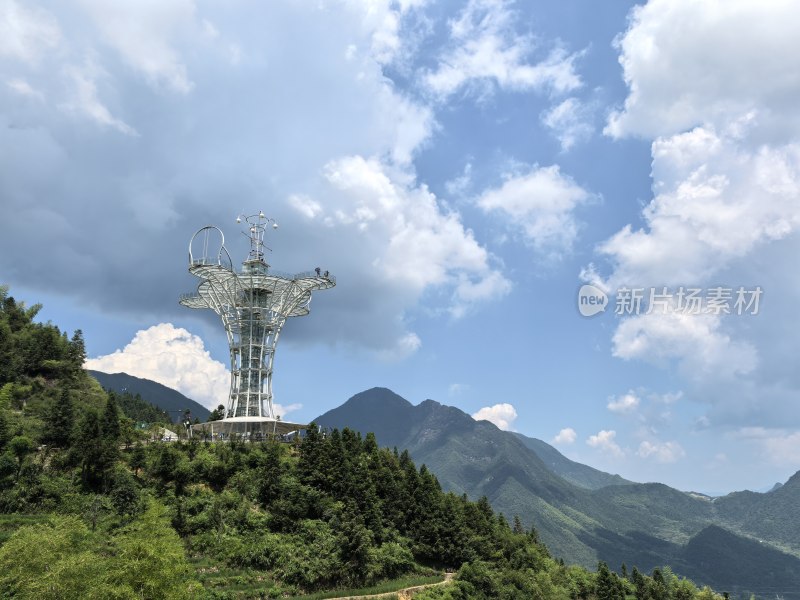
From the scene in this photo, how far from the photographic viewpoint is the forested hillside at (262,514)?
120ft

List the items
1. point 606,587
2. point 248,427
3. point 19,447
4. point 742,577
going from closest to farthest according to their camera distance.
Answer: point 19,447 → point 606,587 → point 248,427 → point 742,577

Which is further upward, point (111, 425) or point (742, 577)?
point (111, 425)

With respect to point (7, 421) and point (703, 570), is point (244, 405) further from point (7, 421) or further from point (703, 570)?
point (703, 570)

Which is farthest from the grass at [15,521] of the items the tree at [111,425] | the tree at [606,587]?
the tree at [606,587]

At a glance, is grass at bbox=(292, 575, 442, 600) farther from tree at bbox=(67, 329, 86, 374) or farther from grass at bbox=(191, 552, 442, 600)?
tree at bbox=(67, 329, 86, 374)

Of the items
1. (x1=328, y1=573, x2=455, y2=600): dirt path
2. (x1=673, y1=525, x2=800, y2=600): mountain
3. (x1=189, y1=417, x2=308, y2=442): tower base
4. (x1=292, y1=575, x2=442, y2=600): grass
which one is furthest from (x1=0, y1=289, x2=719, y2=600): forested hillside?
(x1=673, y1=525, x2=800, y2=600): mountain

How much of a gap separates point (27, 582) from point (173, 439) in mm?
29852

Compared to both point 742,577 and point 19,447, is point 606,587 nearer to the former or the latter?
point 19,447

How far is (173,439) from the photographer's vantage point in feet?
177

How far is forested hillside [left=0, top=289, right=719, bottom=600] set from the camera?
120 ft

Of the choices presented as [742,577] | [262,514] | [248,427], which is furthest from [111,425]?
[742,577]

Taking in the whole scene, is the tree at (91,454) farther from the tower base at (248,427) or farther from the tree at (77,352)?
the tree at (77,352)

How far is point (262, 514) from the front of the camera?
4356 centimetres

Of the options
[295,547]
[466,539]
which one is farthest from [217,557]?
[466,539]
